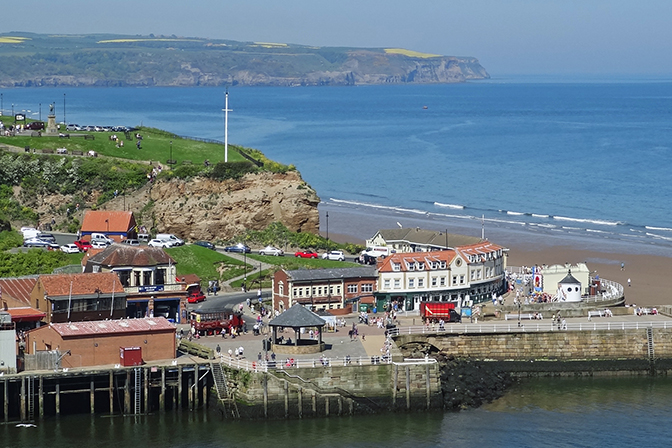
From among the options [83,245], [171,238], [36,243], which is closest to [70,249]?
[83,245]

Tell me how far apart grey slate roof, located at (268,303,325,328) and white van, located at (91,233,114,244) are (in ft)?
98.5

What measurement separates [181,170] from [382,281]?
1349 inches

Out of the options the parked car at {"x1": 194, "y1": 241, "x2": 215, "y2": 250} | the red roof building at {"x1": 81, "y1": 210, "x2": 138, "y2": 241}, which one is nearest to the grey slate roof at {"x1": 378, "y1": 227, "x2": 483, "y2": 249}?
the parked car at {"x1": 194, "y1": 241, "x2": 215, "y2": 250}

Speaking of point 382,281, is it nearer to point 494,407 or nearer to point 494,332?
point 494,332

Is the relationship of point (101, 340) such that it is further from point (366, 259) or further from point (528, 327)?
point (366, 259)

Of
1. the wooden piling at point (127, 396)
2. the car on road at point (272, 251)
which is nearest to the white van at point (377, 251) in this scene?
the car on road at point (272, 251)

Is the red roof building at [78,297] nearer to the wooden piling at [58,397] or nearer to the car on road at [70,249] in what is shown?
the wooden piling at [58,397]

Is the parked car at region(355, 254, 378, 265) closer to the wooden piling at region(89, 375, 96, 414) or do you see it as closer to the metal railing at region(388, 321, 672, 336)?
the metal railing at region(388, 321, 672, 336)

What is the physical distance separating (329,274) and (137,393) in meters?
21.6

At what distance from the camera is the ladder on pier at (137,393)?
63.6 metres

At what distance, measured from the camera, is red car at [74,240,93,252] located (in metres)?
94.0

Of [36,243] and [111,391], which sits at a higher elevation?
[36,243]

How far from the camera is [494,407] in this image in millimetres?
66062

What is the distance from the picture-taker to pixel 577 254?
11475cm
